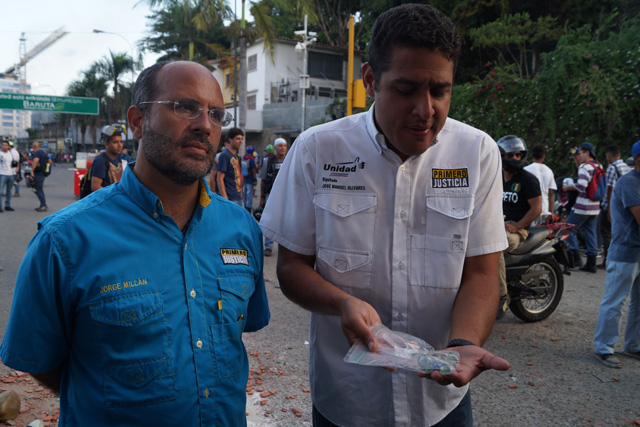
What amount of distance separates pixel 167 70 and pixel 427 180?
3.32 feet

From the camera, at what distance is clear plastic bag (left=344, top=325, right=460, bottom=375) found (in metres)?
1.49

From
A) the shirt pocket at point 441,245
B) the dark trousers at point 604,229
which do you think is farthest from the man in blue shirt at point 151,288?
the dark trousers at point 604,229

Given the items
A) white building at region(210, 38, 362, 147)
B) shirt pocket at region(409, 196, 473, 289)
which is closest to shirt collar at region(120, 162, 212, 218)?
shirt pocket at region(409, 196, 473, 289)

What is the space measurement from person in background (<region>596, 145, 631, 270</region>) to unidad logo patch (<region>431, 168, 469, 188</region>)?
25.2 feet

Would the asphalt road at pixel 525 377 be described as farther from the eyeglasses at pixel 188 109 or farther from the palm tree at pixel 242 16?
the palm tree at pixel 242 16

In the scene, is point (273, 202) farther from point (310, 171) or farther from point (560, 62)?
point (560, 62)

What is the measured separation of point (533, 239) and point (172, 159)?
5.21 metres

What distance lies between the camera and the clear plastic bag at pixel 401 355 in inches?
58.7

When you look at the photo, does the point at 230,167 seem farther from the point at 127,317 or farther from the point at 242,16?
the point at 242,16

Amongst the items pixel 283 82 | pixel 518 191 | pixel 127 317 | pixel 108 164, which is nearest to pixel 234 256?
pixel 127 317

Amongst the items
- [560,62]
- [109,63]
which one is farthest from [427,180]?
[109,63]

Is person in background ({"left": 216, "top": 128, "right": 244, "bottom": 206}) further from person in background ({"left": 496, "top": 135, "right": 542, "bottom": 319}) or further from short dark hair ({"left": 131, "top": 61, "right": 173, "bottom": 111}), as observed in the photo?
short dark hair ({"left": 131, "top": 61, "right": 173, "bottom": 111})

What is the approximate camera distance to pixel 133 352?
5.17 feet

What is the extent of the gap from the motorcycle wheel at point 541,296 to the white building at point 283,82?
90.9ft
